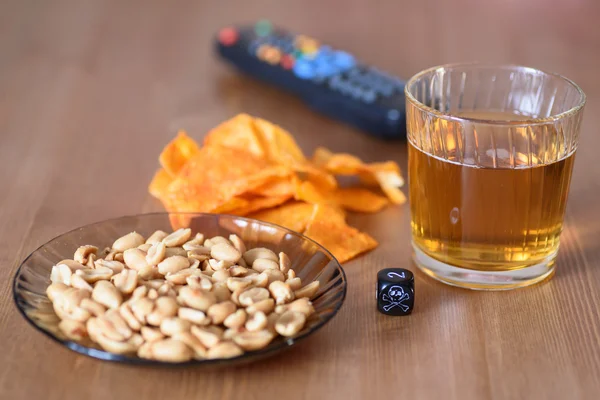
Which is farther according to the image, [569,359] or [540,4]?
[540,4]

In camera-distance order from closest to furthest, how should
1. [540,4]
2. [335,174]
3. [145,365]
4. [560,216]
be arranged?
1. [145,365]
2. [560,216]
3. [335,174]
4. [540,4]

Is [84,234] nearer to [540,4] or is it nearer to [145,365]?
[145,365]

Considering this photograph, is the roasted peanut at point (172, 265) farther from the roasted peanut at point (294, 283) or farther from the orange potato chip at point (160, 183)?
the orange potato chip at point (160, 183)

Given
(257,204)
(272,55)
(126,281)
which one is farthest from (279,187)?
(272,55)

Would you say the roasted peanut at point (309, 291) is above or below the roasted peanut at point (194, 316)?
below

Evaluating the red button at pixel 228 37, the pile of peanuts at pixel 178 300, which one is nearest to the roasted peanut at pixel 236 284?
the pile of peanuts at pixel 178 300

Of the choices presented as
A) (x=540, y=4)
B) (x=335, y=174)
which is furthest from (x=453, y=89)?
(x=540, y=4)

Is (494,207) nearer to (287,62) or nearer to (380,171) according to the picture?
(380,171)
